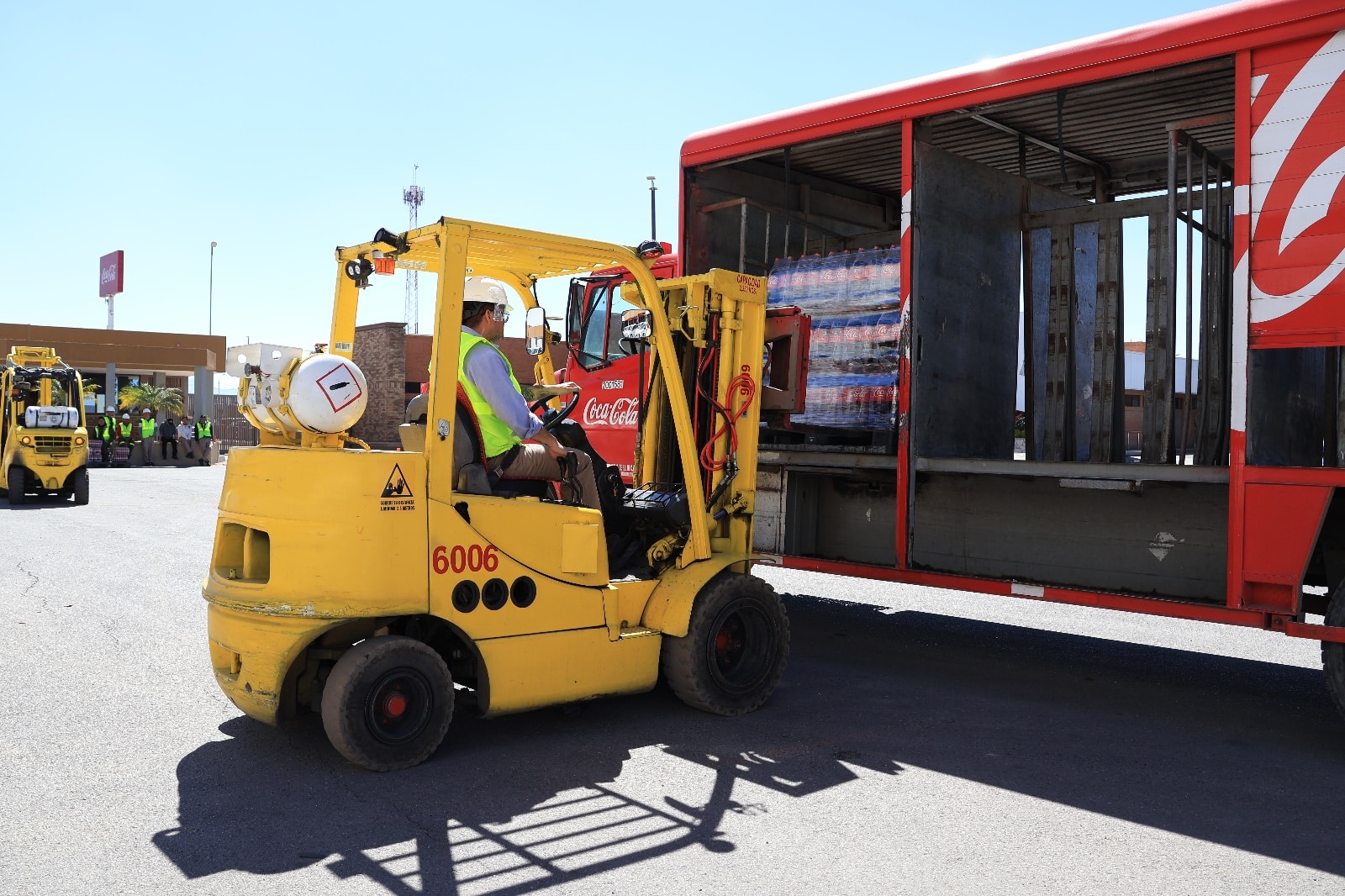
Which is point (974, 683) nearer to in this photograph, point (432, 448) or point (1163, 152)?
point (432, 448)

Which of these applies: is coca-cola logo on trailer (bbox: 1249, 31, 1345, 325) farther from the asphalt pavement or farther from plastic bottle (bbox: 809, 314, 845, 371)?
plastic bottle (bbox: 809, 314, 845, 371)

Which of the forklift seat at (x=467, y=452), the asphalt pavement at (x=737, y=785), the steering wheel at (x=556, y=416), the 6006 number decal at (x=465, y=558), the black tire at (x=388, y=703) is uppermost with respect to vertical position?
the steering wheel at (x=556, y=416)

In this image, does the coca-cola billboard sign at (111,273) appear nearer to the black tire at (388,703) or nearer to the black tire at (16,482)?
the black tire at (16,482)

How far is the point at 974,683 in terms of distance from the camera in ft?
21.7

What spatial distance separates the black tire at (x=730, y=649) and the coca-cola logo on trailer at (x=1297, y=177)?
9.29 feet

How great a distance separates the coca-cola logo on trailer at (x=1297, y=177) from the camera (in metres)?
5.03

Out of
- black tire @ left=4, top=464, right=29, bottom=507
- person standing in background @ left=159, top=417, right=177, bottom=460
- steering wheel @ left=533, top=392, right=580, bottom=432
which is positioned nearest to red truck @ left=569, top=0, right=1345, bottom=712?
steering wheel @ left=533, top=392, right=580, bottom=432

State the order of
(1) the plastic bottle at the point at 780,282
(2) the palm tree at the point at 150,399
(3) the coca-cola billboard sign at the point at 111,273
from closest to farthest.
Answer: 1. (1) the plastic bottle at the point at 780,282
2. (2) the palm tree at the point at 150,399
3. (3) the coca-cola billboard sign at the point at 111,273

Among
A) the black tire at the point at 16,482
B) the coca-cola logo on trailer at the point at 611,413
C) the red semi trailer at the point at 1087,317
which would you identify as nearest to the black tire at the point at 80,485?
the black tire at the point at 16,482

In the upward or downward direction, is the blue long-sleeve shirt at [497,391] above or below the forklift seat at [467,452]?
→ above

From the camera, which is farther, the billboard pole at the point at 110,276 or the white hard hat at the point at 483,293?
the billboard pole at the point at 110,276

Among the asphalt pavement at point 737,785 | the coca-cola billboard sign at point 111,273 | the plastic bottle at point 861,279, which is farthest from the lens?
the coca-cola billboard sign at point 111,273

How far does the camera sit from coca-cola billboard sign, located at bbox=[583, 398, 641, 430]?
8203 mm

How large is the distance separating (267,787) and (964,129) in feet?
22.0
